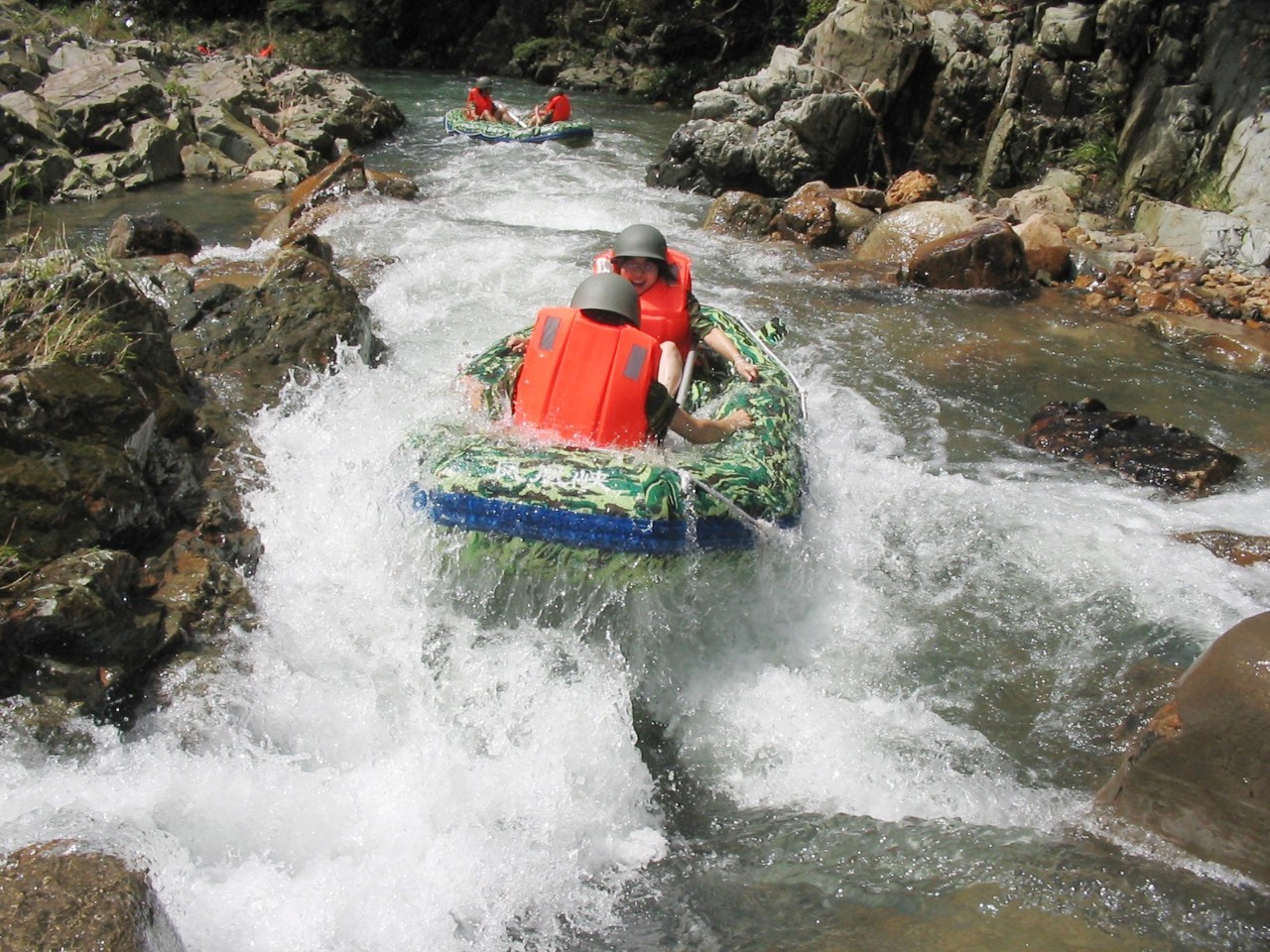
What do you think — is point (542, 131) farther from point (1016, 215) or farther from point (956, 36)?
point (1016, 215)

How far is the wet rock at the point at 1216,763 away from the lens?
3.10 meters

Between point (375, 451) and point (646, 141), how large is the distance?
13.4m

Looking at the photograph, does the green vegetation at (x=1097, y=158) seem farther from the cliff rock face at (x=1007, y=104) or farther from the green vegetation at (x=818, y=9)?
the green vegetation at (x=818, y=9)

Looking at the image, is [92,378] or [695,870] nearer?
[695,870]

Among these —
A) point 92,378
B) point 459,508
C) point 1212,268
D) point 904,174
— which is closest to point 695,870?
point 459,508

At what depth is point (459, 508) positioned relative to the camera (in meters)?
4.19

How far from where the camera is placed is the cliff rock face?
33.8ft

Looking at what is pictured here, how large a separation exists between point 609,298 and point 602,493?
1.07 m

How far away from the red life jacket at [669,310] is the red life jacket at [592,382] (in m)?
1.16

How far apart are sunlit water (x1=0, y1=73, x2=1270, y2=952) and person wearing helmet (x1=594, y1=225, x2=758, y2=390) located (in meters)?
0.82

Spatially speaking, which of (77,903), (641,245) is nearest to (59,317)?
(641,245)

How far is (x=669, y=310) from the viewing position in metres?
5.84

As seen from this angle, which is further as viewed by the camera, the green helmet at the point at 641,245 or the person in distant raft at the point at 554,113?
the person in distant raft at the point at 554,113

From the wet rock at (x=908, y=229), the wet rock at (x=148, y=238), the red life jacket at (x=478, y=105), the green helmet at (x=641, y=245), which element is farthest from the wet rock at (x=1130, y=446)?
the red life jacket at (x=478, y=105)
